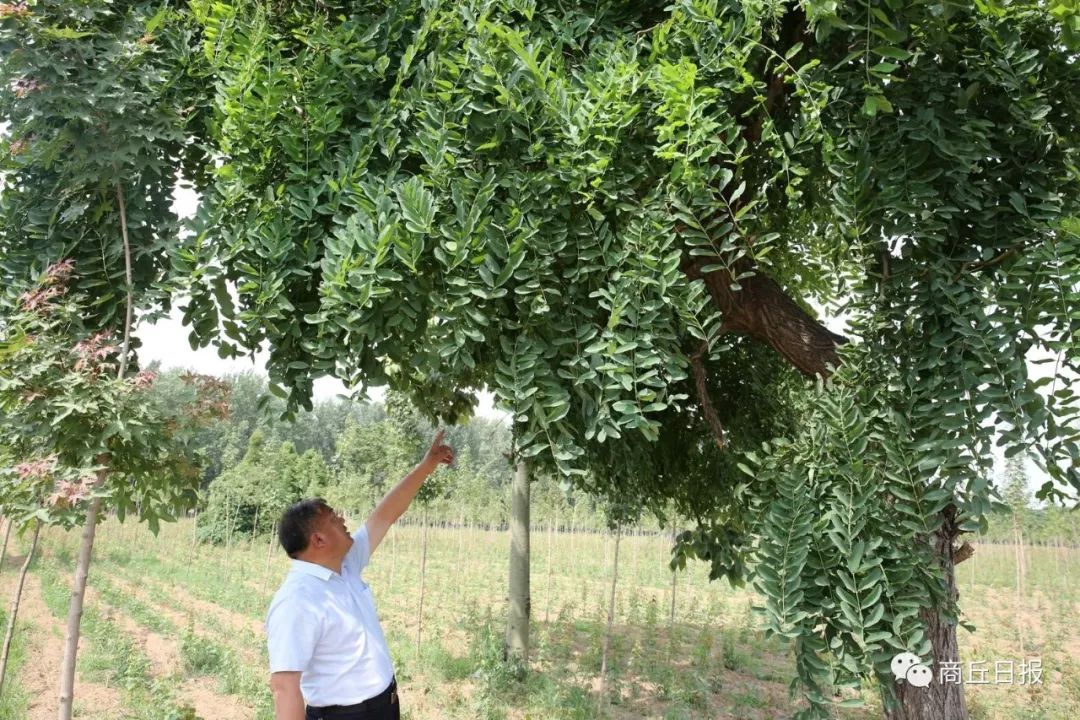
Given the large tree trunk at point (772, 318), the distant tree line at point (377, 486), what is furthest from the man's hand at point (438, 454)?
the distant tree line at point (377, 486)

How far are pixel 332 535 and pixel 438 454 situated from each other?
2.57 ft

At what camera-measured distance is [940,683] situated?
301 cm

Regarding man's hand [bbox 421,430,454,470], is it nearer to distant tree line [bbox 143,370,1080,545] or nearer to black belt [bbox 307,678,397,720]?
black belt [bbox 307,678,397,720]

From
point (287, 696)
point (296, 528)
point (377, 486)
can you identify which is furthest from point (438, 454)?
point (377, 486)

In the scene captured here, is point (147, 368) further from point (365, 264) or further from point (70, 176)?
point (365, 264)

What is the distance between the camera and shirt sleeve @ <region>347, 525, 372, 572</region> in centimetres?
305

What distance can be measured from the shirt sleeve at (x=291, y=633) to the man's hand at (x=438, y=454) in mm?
1011

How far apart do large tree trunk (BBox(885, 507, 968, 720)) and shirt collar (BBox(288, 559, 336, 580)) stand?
89.8 inches

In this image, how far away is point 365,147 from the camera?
2.92 metres

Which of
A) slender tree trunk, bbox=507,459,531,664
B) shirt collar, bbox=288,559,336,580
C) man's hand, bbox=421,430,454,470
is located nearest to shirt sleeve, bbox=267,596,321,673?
shirt collar, bbox=288,559,336,580

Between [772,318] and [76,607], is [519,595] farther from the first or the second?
[772,318]

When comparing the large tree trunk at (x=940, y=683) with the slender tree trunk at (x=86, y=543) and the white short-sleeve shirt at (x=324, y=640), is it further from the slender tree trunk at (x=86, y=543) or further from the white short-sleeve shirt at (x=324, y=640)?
the slender tree trunk at (x=86, y=543)

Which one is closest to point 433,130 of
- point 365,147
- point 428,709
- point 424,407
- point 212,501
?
point 365,147

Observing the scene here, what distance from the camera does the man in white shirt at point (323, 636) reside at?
240 cm
